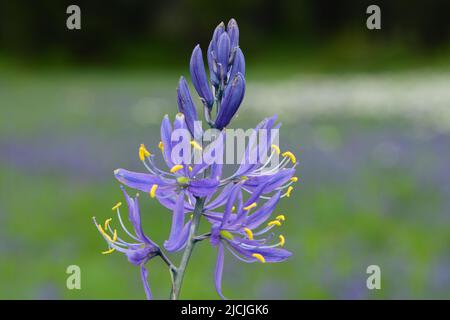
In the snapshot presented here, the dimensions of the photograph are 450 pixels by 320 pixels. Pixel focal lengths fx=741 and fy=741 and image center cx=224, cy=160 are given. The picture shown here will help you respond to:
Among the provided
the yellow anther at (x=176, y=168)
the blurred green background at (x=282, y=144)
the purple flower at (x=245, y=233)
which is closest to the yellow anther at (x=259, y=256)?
the purple flower at (x=245, y=233)

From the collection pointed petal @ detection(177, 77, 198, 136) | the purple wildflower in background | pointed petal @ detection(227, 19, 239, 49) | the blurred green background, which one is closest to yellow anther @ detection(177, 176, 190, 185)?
the purple wildflower in background

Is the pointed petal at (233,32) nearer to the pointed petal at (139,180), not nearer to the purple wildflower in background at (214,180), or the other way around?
the purple wildflower in background at (214,180)

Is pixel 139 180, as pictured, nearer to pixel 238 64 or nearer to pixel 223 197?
pixel 223 197

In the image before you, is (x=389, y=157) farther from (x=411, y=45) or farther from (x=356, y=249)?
(x=411, y=45)

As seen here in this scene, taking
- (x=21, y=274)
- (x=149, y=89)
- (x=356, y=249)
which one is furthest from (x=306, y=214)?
(x=149, y=89)

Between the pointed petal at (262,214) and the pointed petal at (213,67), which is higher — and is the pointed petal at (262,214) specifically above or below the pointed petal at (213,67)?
below

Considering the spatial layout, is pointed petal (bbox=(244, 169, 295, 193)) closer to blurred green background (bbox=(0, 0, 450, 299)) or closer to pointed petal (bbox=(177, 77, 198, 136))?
pointed petal (bbox=(177, 77, 198, 136))

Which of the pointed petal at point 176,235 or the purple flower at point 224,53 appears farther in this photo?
the purple flower at point 224,53
